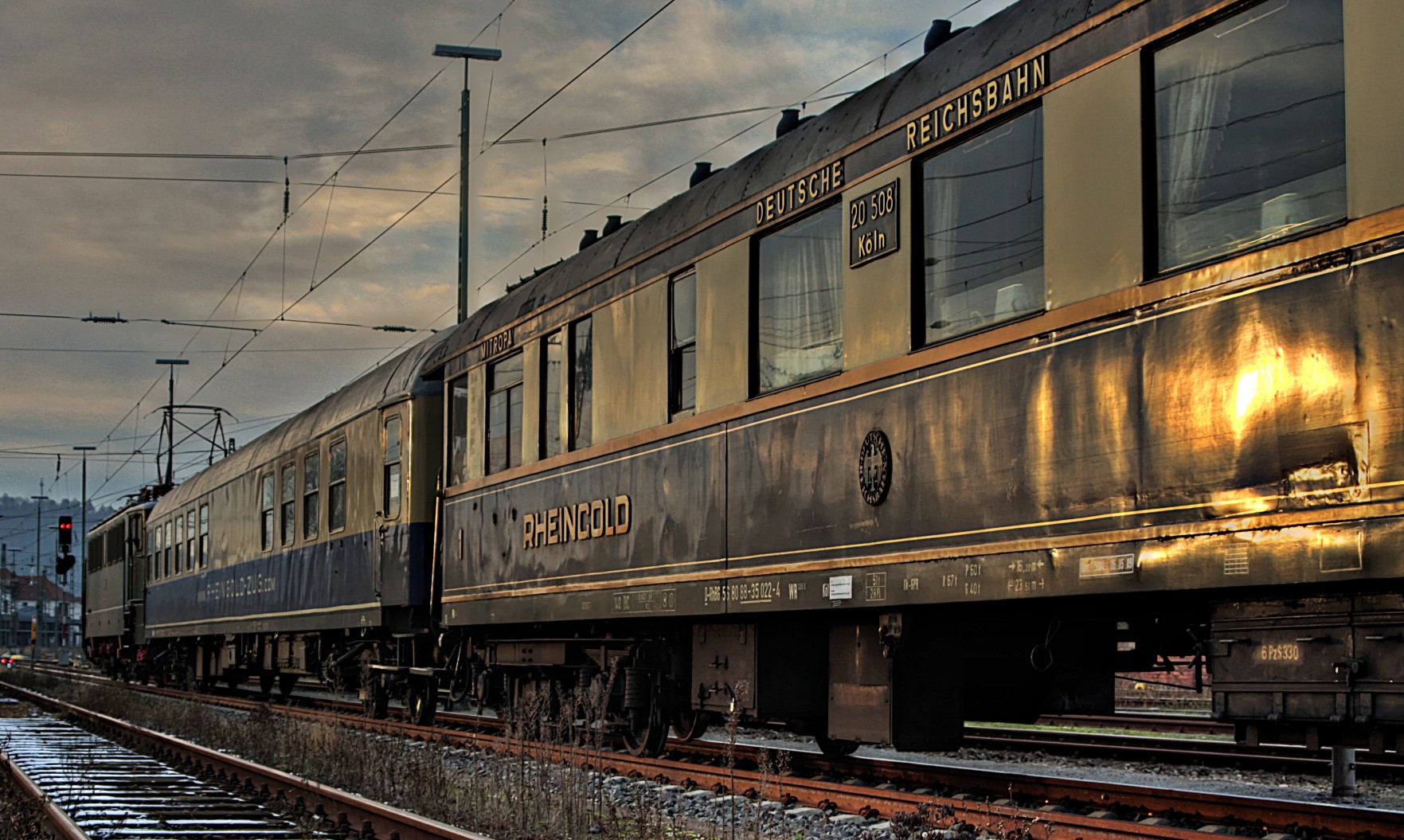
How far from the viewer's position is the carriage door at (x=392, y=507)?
1566 cm

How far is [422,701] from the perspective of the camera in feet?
54.0

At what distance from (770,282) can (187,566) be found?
854 inches

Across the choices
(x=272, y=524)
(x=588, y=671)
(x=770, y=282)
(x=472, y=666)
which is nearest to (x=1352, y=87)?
(x=770, y=282)

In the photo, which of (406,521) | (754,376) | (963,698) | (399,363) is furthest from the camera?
(399,363)

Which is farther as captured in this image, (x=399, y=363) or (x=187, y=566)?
(x=187, y=566)

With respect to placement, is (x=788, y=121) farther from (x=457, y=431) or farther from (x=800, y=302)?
(x=457, y=431)

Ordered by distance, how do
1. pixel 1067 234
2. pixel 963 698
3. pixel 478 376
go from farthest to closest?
pixel 478 376, pixel 963 698, pixel 1067 234

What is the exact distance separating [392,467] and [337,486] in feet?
7.92

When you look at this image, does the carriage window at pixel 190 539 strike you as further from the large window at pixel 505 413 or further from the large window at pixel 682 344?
the large window at pixel 682 344

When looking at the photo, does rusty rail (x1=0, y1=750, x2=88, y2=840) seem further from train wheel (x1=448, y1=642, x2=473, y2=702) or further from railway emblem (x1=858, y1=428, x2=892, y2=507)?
railway emblem (x1=858, y1=428, x2=892, y2=507)

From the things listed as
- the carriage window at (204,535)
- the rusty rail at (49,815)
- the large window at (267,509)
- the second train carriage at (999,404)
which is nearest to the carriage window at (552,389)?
the second train carriage at (999,404)

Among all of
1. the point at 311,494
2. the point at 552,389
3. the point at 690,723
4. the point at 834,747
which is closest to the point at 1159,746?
the point at 834,747

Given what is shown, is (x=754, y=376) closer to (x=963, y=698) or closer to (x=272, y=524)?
(x=963, y=698)

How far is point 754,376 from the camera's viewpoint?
30.9ft
